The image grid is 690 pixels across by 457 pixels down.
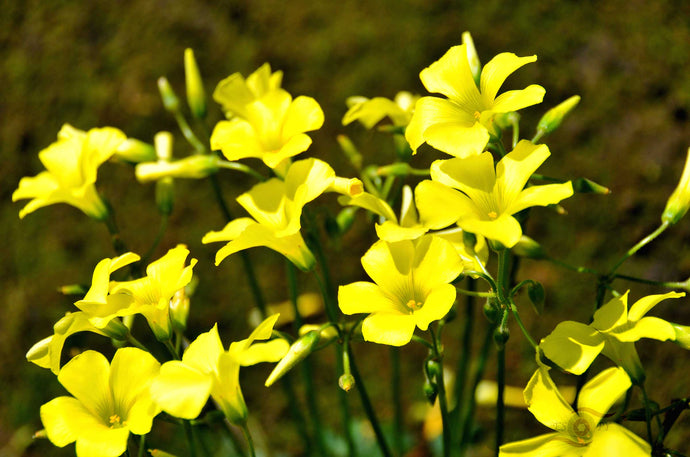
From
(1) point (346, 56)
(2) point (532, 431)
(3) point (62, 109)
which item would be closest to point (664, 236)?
(2) point (532, 431)

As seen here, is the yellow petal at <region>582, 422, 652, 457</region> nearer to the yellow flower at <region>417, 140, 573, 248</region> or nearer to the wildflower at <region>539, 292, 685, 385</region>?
the wildflower at <region>539, 292, 685, 385</region>

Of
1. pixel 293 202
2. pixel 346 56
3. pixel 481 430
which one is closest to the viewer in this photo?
pixel 293 202

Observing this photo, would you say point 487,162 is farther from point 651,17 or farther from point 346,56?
point 651,17

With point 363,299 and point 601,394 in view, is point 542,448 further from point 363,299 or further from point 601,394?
point 363,299

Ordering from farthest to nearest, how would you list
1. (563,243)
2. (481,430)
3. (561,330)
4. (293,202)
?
(563,243) < (481,430) < (293,202) < (561,330)

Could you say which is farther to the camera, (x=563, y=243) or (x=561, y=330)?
(x=563, y=243)

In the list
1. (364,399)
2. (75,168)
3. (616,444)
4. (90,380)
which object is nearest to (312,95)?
(75,168)
